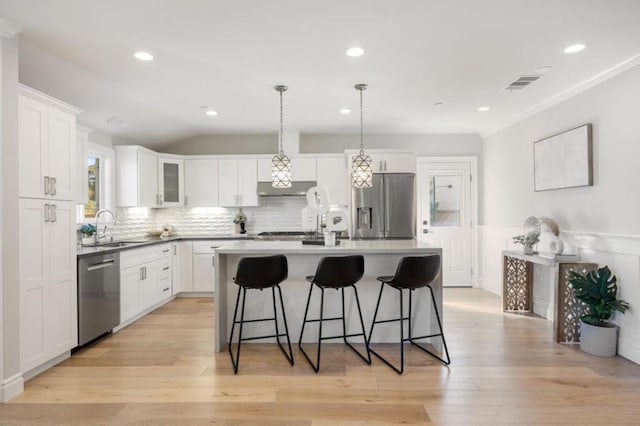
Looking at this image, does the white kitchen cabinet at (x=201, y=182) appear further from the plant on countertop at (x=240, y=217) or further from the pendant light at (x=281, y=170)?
the pendant light at (x=281, y=170)

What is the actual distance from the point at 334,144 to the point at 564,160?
334 centimetres

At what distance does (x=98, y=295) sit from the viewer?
3.68m

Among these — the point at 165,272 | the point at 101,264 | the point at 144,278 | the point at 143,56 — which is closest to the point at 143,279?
the point at 144,278

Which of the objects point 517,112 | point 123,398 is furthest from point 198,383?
point 517,112

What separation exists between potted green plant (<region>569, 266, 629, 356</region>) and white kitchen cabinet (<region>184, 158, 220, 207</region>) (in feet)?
16.0

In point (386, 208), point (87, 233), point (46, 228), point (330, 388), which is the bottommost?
point (330, 388)

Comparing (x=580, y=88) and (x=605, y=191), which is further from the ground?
(x=580, y=88)

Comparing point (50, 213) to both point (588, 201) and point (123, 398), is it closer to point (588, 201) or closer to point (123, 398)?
point (123, 398)

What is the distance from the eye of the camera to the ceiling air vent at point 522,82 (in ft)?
12.0

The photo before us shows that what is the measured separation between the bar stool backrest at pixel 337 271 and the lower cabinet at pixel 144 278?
7.92ft

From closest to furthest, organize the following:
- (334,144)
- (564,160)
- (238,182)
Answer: (564,160) < (238,182) < (334,144)

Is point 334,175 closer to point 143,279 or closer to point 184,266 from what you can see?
point 184,266

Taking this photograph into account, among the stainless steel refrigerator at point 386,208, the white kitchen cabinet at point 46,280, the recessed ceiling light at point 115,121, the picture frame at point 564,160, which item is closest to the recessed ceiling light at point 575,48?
the picture frame at point 564,160

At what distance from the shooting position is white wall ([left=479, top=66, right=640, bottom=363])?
3221 mm
